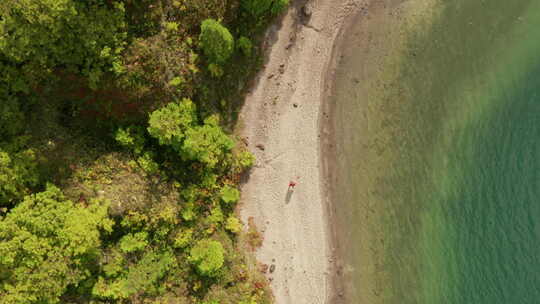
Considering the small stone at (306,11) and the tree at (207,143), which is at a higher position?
the small stone at (306,11)

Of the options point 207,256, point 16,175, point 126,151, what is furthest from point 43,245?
point 207,256

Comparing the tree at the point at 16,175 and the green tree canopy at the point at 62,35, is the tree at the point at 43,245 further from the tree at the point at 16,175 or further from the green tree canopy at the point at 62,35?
the green tree canopy at the point at 62,35

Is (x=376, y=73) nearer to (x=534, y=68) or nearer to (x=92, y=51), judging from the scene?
(x=534, y=68)

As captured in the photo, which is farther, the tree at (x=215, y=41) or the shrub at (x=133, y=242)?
the shrub at (x=133, y=242)

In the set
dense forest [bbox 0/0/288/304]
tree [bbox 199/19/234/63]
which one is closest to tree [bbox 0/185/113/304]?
dense forest [bbox 0/0/288/304]

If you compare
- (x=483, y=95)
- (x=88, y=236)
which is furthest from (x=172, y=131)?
(x=483, y=95)

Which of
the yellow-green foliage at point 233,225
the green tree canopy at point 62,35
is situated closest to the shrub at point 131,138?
the green tree canopy at point 62,35
